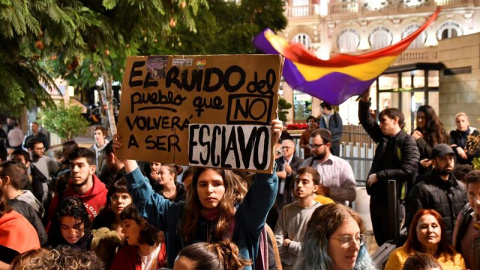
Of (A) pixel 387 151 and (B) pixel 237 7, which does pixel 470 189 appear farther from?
(B) pixel 237 7

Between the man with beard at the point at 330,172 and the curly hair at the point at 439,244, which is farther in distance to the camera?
the man with beard at the point at 330,172

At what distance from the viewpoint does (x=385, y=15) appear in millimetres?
53844

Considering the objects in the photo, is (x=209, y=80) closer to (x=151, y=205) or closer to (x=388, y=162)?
(x=151, y=205)

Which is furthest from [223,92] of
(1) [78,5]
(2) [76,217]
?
(1) [78,5]

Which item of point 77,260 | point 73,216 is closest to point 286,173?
point 73,216

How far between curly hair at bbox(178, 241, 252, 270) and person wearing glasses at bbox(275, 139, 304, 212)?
188 inches

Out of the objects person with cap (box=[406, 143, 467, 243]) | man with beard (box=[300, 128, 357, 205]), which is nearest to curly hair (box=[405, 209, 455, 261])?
person with cap (box=[406, 143, 467, 243])

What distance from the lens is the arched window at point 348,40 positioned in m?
55.3

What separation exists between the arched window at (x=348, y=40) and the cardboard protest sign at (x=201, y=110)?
51.1 m

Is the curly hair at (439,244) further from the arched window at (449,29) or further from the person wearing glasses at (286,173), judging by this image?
the arched window at (449,29)

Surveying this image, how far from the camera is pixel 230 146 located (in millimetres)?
4641

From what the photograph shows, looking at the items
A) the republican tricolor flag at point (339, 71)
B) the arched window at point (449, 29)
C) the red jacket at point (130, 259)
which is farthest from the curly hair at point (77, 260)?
the arched window at point (449, 29)

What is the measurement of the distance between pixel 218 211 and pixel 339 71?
6.57 meters

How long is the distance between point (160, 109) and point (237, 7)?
90.7 ft
